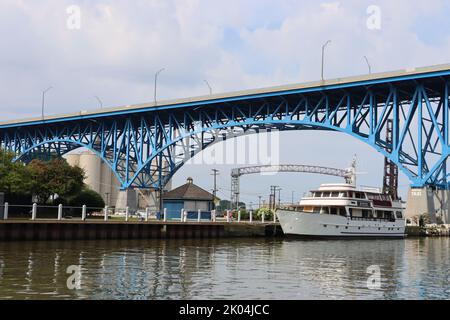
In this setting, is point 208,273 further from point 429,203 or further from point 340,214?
point 429,203

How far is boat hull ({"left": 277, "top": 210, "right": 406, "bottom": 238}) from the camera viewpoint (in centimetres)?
5584

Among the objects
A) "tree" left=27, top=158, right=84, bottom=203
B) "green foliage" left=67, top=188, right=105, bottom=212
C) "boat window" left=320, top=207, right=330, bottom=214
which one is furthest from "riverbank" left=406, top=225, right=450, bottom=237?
"tree" left=27, top=158, right=84, bottom=203

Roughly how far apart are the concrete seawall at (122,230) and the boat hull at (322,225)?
337cm

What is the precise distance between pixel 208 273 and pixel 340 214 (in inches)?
1337

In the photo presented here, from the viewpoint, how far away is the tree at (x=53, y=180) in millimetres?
69000

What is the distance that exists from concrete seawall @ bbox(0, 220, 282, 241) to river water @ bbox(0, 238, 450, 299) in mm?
1777

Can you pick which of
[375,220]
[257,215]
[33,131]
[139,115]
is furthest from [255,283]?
[33,131]

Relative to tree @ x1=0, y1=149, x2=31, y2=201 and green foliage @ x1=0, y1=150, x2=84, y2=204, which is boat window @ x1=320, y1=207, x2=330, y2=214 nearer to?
green foliage @ x1=0, y1=150, x2=84, y2=204

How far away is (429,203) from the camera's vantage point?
66.1 metres

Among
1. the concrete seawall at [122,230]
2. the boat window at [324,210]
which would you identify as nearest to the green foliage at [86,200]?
the concrete seawall at [122,230]

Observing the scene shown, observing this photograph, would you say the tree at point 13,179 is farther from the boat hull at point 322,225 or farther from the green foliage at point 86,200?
the boat hull at point 322,225

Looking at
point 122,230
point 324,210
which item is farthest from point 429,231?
point 122,230
